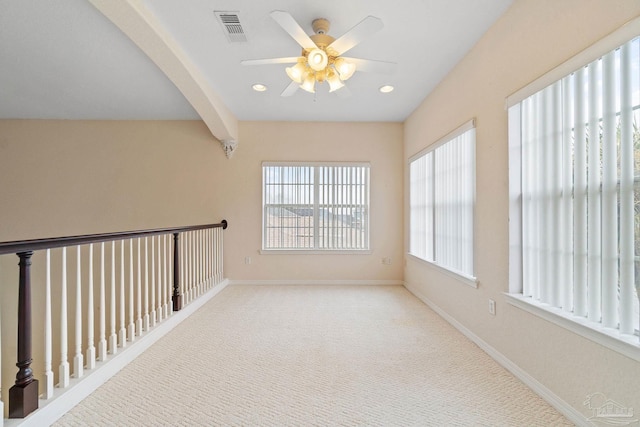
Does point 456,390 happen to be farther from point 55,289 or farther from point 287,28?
point 55,289

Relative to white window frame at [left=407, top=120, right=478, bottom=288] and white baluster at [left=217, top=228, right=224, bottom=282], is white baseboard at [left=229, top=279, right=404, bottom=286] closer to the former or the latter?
white baluster at [left=217, top=228, right=224, bottom=282]

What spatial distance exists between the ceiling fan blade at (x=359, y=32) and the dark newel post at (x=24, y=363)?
2.21 metres

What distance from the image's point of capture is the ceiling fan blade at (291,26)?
173cm

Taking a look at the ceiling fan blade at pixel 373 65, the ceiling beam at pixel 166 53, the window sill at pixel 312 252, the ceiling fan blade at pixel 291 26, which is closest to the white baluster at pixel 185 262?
the window sill at pixel 312 252

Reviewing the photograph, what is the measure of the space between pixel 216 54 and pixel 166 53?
453 millimetres

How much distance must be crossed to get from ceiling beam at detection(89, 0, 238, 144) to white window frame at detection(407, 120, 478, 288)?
268 cm

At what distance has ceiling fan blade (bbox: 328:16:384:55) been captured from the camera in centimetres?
174

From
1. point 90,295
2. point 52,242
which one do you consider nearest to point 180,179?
point 90,295

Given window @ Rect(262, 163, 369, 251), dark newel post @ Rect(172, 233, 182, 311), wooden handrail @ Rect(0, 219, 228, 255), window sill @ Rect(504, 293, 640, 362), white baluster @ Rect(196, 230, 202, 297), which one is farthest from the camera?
window @ Rect(262, 163, 369, 251)

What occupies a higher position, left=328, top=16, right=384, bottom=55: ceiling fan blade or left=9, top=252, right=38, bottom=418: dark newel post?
left=328, top=16, right=384, bottom=55: ceiling fan blade

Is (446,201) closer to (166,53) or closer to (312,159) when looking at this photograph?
(312,159)

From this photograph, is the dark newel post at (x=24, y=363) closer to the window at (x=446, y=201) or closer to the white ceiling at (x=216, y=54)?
the white ceiling at (x=216, y=54)

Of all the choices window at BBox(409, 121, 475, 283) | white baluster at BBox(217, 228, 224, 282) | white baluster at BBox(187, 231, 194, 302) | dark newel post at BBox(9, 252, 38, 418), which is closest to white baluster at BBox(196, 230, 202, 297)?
white baluster at BBox(187, 231, 194, 302)

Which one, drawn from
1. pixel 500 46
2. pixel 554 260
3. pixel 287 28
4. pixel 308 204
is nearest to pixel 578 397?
pixel 554 260
